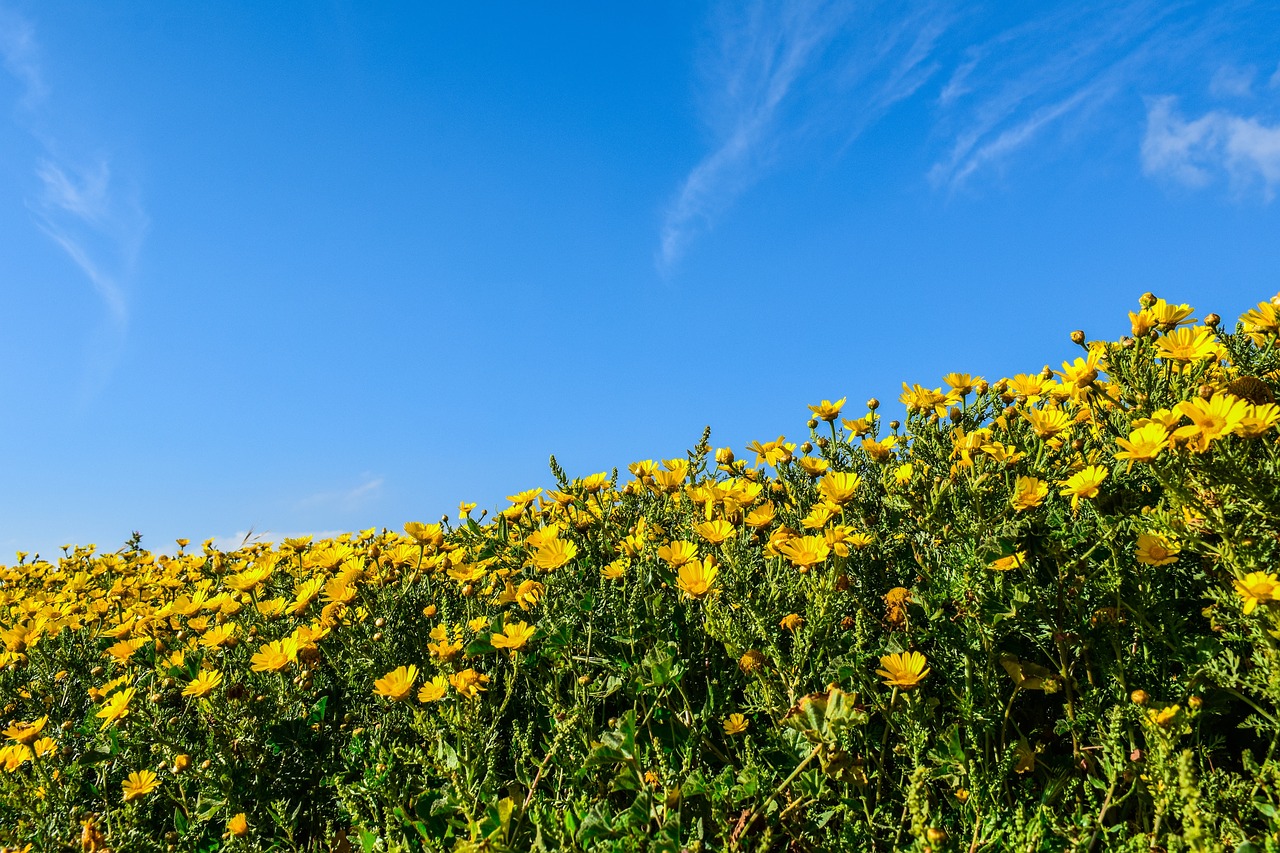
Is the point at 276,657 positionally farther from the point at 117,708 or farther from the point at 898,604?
the point at 898,604

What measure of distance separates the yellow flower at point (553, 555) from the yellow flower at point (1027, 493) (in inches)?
61.2

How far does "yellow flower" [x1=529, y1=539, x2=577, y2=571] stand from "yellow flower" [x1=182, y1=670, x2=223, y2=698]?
4.12 ft

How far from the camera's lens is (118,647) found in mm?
3617

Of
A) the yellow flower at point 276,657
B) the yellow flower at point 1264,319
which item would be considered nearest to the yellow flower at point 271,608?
the yellow flower at point 276,657

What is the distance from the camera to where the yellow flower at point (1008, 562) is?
2127 mm

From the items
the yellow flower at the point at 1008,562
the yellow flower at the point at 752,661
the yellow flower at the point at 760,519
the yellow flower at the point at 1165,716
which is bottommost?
the yellow flower at the point at 1165,716

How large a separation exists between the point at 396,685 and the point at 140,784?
102 centimetres

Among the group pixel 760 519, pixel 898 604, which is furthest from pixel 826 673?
pixel 760 519

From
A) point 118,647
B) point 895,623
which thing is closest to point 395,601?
point 118,647

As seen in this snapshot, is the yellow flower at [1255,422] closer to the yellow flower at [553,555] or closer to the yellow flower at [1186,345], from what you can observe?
the yellow flower at [1186,345]

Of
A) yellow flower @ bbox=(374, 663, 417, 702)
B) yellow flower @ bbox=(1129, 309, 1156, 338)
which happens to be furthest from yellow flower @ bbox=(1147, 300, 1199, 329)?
yellow flower @ bbox=(374, 663, 417, 702)

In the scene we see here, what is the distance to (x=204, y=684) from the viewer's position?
2908 millimetres

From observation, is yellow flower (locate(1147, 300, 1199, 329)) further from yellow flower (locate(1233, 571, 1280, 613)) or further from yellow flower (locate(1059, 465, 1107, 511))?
yellow flower (locate(1233, 571, 1280, 613))

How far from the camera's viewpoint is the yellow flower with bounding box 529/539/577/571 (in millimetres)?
2973
